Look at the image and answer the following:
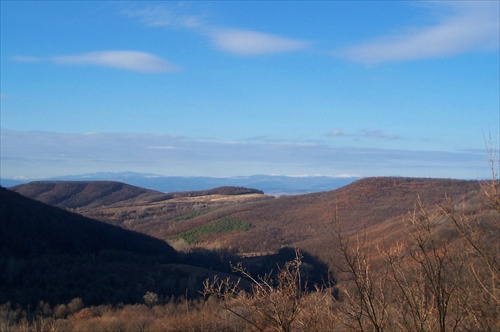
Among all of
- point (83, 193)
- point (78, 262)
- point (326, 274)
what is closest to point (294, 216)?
point (326, 274)

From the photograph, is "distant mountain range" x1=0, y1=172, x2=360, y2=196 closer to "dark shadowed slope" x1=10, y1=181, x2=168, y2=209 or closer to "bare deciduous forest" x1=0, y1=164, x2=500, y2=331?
"dark shadowed slope" x1=10, y1=181, x2=168, y2=209

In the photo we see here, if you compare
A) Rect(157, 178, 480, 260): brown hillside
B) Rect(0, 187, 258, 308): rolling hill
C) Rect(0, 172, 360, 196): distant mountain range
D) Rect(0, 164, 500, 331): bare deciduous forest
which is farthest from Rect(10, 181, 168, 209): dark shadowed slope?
Rect(0, 187, 258, 308): rolling hill

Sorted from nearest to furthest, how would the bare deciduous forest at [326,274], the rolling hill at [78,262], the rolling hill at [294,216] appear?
the bare deciduous forest at [326,274], the rolling hill at [78,262], the rolling hill at [294,216]

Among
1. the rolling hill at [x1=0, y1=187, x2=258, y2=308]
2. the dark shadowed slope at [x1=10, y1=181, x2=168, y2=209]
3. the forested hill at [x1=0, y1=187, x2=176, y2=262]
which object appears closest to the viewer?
the rolling hill at [x1=0, y1=187, x2=258, y2=308]

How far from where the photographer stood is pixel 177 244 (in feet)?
142

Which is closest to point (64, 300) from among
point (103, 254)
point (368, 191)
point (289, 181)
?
point (103, 254)

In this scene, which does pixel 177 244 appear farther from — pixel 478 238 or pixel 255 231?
pixel 478 238

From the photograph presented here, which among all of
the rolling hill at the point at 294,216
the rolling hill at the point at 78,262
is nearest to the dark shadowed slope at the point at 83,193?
the rolling hill at the point at 294,216

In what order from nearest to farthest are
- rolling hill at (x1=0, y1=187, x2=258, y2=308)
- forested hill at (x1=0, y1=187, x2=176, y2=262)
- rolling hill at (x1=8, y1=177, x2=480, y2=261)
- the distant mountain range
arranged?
rolling hill at (x1=0, y1=187, x2=258, y2=308), forested hill at (x1=0, y1=187, x2=176, y2=262), rolling hill at (x1=8, y1=177, x2=480, y2=261), the distant mountain range

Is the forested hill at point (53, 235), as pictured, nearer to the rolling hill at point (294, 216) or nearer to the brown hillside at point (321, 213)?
the rolling hill at point (294, 216)

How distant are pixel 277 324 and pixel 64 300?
1540cm

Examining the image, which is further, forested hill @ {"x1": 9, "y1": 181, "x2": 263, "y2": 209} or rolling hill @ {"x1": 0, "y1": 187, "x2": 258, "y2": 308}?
forested hill @ {"x1": 9, "y1": 181, "x2": 263, "y2": 209}

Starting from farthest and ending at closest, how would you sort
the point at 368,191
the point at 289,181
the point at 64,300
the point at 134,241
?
the point at 289,181, the point at 368,191, the point at 134,241, the point at 64,300

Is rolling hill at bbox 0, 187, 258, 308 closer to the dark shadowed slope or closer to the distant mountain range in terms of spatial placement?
the dark shadowed slope
